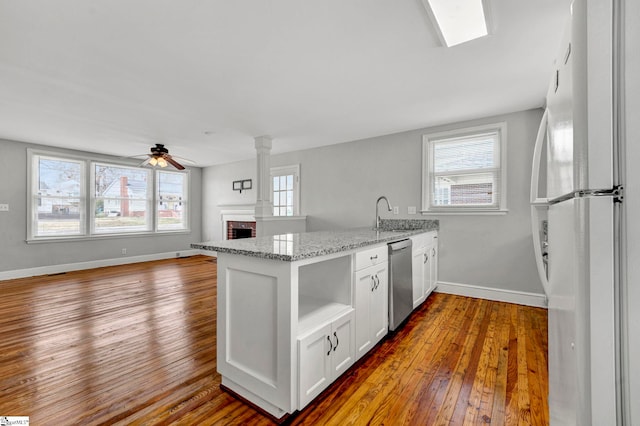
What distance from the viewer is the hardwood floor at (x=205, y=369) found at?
1.57m

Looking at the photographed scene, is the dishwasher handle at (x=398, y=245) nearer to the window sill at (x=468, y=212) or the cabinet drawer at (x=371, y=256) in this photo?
the cabinet drawer at (x=371, y=256)

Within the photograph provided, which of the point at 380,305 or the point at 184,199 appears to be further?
the point at 184,199

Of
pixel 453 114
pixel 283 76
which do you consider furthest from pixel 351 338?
pixel 453 114

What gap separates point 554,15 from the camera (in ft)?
5.80

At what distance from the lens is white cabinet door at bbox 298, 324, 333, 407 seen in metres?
1.51

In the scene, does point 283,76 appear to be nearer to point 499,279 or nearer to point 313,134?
point 313,134

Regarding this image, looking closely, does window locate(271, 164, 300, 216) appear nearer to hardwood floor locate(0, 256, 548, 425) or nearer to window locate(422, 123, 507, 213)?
window locate(422, 123, 507, 213)

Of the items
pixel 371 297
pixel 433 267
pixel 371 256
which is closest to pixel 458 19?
pixel 371 256

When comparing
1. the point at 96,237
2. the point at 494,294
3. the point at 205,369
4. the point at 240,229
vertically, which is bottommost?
the point at 205,369

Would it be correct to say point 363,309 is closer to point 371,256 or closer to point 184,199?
point 371,256

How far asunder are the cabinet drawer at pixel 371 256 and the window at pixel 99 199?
19.7ft

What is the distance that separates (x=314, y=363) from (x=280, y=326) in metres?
0.33

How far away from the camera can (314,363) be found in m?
1.59

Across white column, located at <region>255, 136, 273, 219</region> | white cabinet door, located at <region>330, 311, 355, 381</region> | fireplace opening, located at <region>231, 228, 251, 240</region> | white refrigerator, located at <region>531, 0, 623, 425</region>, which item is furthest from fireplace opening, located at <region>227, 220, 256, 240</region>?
white refrigerator, located at <region>531, 0, 623, 425</region>
